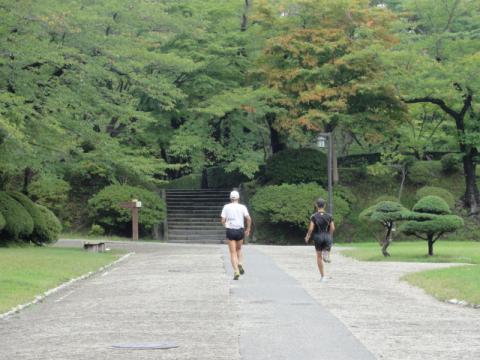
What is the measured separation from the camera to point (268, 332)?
1055 centimetres

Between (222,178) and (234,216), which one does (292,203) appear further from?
(234,216)

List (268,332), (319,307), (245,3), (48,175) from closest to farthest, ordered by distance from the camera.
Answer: (268,332), (319,307), (48,175), (245,3)

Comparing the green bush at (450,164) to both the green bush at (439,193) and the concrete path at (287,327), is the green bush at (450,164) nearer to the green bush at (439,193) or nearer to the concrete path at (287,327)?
the green bush at (439,193)

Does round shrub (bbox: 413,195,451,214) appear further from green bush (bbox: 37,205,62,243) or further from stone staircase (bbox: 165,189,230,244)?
stone staircase (bbox: 165,189,230,244)

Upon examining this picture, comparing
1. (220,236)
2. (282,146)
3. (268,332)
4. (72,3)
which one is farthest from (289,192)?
(268,332)

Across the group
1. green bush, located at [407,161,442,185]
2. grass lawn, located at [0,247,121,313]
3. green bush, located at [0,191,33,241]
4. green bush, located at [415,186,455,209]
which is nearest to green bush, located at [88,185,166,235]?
green bush, located at [0,191,33,241]

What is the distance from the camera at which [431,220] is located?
2622 cm

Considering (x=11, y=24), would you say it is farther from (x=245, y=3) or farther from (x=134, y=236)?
(x=245, y=3)

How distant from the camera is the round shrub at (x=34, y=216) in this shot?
3103 centimetres

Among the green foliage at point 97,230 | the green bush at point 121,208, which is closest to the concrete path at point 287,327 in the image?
the green bush at point 121,208

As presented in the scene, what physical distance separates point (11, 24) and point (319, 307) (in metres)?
16.8

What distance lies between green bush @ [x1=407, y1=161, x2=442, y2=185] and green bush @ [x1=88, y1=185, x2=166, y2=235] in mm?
13059

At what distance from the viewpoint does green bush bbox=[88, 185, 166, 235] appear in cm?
4056

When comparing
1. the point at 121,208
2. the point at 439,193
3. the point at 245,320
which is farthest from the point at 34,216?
the point at 245,320
